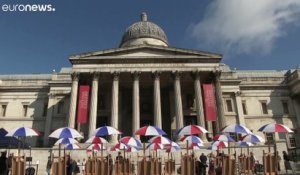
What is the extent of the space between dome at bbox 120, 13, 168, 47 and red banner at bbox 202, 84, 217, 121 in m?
16.7

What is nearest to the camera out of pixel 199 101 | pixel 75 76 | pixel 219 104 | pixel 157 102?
pixel 157 102

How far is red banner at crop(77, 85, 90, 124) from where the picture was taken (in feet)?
109

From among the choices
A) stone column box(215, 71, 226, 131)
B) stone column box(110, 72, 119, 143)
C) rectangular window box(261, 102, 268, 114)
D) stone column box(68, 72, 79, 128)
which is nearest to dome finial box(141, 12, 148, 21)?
stone column box(110, 72, 119, 143)

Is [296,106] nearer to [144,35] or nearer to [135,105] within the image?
[144,35]

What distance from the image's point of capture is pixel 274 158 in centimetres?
1439

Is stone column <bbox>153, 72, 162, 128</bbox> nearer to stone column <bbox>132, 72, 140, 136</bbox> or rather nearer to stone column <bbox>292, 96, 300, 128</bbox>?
stone column <bbox>132, 72, 140, 136</bbox>

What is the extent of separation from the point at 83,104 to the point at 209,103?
1557 centimetres

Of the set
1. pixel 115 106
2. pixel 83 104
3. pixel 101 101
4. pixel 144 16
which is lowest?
pixel 115 106

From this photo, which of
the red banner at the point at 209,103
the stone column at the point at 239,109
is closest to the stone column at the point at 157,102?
the red banner at the point at 209,103

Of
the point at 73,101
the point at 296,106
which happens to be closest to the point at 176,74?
the point at 73,101

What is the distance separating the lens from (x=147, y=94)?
141 ft

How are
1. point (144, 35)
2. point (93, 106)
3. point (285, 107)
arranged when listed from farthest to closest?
point (144, 35), point (285, 107), point (93, 106)

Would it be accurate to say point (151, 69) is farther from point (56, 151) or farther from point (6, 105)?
point (6, 105)

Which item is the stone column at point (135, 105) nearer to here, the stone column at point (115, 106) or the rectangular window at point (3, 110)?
the stone column at point (115, 106)
